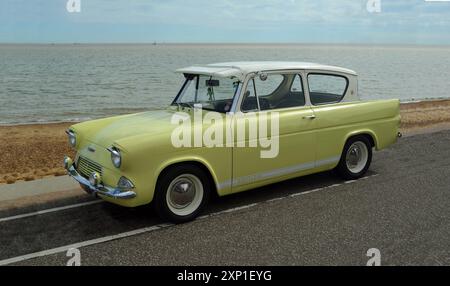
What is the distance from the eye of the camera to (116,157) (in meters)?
4.28

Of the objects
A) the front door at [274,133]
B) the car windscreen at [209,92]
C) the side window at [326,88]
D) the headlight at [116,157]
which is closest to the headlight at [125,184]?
the headlight at [116,157]

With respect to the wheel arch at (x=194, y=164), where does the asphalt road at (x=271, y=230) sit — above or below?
below

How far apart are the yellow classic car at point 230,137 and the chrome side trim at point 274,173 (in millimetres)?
13

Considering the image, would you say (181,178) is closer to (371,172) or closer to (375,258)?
(375,258)

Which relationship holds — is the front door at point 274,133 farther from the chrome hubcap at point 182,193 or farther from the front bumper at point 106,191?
the front bumper at point 106,191

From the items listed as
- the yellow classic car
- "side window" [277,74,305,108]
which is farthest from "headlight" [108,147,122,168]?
"side window" [277,74,305,108]

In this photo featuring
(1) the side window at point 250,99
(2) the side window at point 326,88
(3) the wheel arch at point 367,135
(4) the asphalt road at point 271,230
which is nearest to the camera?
(4) the asphalt road at point 271,230

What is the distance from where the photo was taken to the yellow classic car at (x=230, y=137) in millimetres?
4426

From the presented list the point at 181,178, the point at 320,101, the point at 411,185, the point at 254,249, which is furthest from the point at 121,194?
the point at 411,185

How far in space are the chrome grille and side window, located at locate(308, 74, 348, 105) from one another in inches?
116

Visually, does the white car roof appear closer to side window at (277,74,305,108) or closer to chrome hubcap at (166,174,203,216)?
side window at (277,74,305,108)

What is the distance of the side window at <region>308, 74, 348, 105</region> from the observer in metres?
5.82

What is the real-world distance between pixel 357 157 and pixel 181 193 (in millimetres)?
3074
